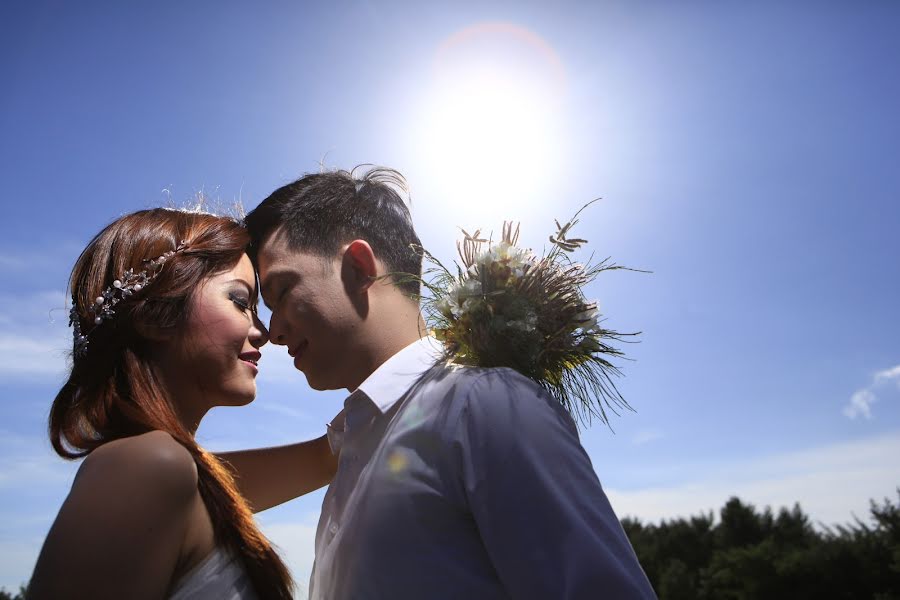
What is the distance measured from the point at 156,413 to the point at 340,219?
1.63 m

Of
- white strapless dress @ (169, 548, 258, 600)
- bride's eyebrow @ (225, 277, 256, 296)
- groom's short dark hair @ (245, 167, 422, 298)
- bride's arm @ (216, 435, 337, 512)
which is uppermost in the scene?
groom's short dark hair @ (245, 167, 422, 298)

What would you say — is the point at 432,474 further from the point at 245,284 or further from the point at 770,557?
the point at 770,557

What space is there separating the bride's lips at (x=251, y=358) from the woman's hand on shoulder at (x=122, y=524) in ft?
3.52

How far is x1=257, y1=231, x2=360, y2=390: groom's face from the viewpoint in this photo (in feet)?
13.0

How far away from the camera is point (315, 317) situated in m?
3.95

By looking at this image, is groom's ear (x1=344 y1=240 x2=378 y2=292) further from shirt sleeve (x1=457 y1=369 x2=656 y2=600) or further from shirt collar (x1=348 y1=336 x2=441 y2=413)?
shirt sleeve (x1=457 y1=369 x2=656 y2=600)

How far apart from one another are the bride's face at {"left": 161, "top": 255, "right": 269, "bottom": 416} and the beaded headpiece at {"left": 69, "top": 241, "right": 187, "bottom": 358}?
0.29 m

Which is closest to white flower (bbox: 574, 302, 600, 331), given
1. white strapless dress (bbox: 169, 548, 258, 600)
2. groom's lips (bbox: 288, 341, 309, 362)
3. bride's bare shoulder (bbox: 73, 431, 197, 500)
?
groom's lips (bbox: 288, 341, 309, 362)

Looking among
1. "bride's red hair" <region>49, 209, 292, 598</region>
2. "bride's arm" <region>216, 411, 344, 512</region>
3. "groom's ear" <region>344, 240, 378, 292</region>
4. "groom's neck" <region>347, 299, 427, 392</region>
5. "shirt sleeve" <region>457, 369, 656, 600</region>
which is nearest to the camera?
"shirt sleeve" <region>457, 369, 656, 600</region>

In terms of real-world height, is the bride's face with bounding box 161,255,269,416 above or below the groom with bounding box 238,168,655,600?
above

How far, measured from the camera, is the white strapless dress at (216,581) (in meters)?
3.18

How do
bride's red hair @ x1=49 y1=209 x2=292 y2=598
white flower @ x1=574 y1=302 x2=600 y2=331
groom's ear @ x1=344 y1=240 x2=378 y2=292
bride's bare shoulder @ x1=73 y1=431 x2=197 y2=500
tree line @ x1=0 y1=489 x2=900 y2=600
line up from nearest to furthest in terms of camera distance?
bride's bare shoulder @ x1=73 y1=431 x2=197 y2=500, bride's red hair @ x1=49 y1=209 x2=292 y2=598, white flower @ x1=574 y1=302 x2=600 y2=331, groom's ear @ x1=344 y1=240 x2=378 y2=292, tree line @ x1=0 y1=489 x2=900 y2=600

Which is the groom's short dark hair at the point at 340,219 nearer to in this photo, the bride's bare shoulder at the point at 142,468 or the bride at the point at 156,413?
the bride at the point at 156,413

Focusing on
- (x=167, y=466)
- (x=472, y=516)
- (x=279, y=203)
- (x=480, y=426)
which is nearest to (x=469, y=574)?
(x=472, y=516)
